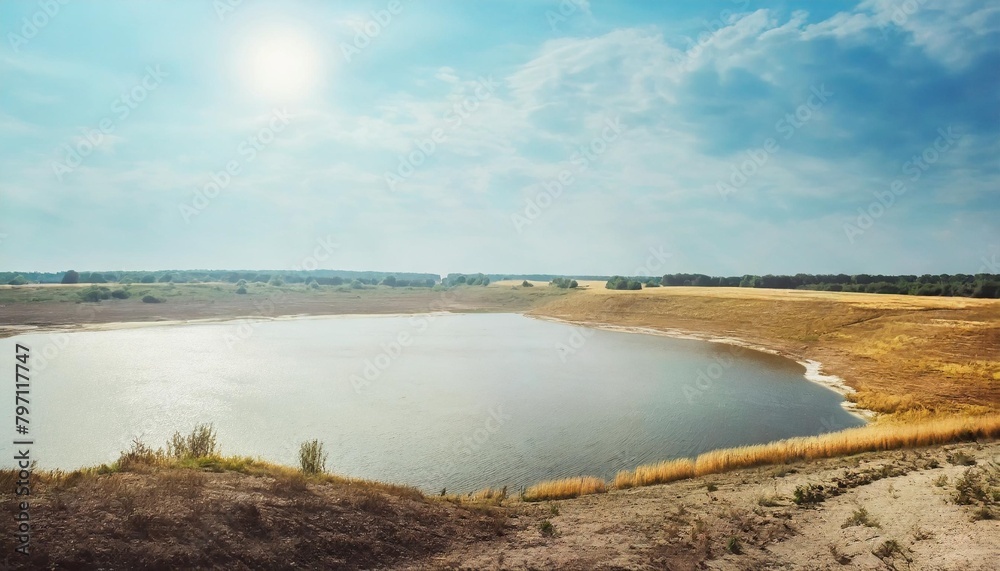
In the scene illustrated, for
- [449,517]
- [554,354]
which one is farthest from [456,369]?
[449,517]

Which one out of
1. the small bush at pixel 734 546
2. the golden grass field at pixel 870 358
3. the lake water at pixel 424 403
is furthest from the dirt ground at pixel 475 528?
the lake water at pixel 424 403

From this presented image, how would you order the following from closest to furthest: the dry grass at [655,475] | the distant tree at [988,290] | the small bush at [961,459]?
the small bush at [961,459] < the dry grass at [655,475] < the distant tree at [988,290]

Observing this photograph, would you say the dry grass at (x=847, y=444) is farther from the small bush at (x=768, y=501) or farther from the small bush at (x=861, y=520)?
the small bush at (x=861, y=520)

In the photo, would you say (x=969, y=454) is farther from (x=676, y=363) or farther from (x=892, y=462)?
(x=676, y=363)

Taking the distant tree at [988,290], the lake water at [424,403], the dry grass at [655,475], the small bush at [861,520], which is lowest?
the lake water at [424,403]

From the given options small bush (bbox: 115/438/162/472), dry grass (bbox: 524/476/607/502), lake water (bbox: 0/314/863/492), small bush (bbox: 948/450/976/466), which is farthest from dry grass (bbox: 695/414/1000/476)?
small bush (bbox: 115/438/162/472)

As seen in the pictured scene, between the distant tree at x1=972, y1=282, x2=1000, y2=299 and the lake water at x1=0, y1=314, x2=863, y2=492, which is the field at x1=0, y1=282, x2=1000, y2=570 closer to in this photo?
the lake water at x1=0, y1=314, x2=863, y2=492
